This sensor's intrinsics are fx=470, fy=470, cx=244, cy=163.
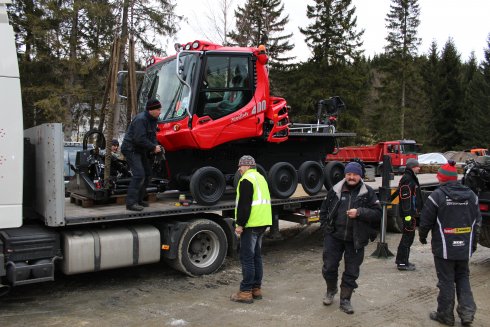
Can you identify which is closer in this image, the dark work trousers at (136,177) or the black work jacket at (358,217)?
the black work jacket at (358,217)

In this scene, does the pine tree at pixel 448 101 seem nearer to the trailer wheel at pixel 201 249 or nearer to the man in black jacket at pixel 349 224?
the trailer wheel at pixel 201 249

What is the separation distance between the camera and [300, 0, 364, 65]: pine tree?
36094 millimetres

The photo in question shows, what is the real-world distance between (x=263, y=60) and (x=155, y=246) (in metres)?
3.67

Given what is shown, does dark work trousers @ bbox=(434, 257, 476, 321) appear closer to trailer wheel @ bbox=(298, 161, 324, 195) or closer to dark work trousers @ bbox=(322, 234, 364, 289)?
dark work trousers @ bbox=(322, 234, 364, 289)

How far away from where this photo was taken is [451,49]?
48844mm

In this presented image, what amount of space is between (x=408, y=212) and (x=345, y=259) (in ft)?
8.08

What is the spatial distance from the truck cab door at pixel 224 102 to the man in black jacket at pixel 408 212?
2628mm

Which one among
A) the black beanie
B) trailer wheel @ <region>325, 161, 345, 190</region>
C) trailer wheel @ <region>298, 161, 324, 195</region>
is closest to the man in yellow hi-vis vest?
the black beanie

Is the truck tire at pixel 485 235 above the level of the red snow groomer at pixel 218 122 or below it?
below

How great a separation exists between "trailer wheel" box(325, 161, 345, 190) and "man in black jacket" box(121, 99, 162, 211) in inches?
145

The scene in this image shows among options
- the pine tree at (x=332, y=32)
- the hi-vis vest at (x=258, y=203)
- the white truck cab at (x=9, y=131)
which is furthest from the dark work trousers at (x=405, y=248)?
the pine tree at (x=332, y=32)

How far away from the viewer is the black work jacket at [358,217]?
521cm

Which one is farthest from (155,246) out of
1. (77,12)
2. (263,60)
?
(77,12)

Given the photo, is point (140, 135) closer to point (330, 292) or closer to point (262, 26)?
point (330, 292)
